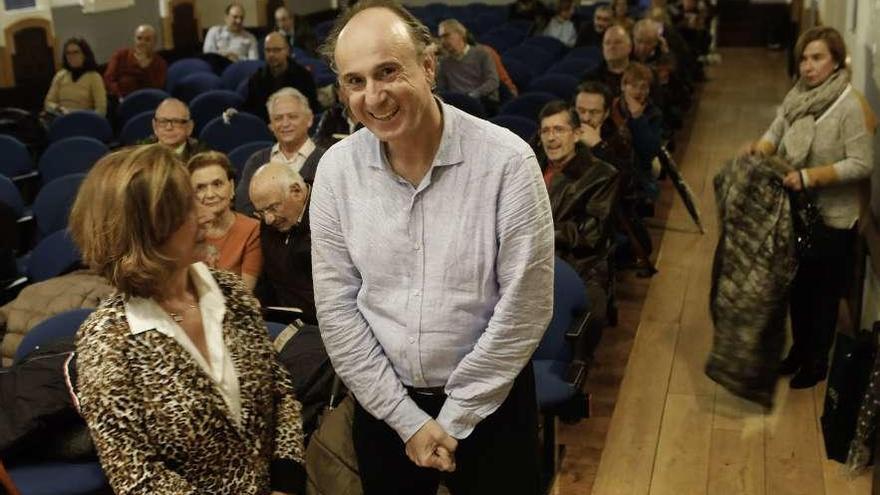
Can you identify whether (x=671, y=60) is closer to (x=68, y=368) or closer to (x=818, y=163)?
(x=818, y=163)

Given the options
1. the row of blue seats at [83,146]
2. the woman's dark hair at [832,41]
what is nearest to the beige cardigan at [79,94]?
the row of blue seats at [83,146]

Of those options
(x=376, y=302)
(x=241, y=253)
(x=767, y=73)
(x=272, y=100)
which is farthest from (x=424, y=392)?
(x=767, y=73)

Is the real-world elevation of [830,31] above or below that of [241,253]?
above

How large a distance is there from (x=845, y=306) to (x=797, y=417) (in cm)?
110

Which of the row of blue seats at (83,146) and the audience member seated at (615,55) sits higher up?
the audience member seated at (615,55)

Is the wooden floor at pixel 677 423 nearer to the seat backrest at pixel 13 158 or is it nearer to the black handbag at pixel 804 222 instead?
the black handbag at pixel 804 222

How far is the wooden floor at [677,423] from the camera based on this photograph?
354 centimetres

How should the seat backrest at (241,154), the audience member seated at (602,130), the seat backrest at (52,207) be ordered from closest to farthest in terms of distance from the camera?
the audience member seated at (602,130) → the seat backrest at (52,207) → the seat backrest at (241,154)

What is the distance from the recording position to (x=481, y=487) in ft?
6.37

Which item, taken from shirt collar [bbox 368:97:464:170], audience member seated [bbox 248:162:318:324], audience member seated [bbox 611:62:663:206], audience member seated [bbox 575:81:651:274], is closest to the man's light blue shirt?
shirt collar [bbox 368:97:464:170]

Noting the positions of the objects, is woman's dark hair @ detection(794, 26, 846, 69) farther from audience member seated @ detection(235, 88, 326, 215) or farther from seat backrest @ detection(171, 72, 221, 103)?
seat backrest @ detection(171, 72, 221, 103)

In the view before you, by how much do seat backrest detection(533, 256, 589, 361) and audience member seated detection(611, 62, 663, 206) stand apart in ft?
7.49

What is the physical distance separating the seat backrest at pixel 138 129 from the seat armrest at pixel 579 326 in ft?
13.9

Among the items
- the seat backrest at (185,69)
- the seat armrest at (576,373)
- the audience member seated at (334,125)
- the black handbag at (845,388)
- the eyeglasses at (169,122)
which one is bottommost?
the black handbag at (845,388)
